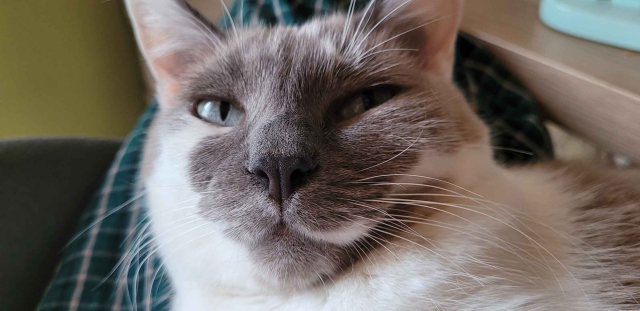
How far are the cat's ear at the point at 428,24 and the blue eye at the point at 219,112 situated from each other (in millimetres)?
360

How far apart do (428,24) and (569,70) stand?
36 centimetres

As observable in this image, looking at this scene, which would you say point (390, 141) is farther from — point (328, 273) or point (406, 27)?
point (406, 27)

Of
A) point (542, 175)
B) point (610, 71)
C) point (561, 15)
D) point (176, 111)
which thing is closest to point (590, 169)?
point (542, 175)

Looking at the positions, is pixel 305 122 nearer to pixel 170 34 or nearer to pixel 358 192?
pixel 358 192

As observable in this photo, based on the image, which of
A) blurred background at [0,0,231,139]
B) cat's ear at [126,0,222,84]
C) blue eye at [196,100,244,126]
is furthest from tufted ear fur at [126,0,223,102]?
blurred background at [0,0,231,139]

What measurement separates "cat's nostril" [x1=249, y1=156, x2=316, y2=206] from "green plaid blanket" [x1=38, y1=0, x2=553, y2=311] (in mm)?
698

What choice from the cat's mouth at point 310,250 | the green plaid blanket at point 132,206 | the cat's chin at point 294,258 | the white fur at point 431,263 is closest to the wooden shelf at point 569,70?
the green plaid blanket at point 132,206

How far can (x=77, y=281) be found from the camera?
1274mm

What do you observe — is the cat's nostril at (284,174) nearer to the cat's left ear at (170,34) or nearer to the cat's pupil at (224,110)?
Result: the cat's pupil at (224,110)

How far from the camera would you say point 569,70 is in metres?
1.01

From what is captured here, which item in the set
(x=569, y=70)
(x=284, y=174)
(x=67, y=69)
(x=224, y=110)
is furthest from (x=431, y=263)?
(x=67, y=69)

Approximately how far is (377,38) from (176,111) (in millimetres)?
A: 472

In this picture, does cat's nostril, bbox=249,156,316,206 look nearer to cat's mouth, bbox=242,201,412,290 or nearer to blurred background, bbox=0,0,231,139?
cat's mouth, bbox=242,201,412,290

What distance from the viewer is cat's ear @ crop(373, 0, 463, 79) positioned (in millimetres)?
929
